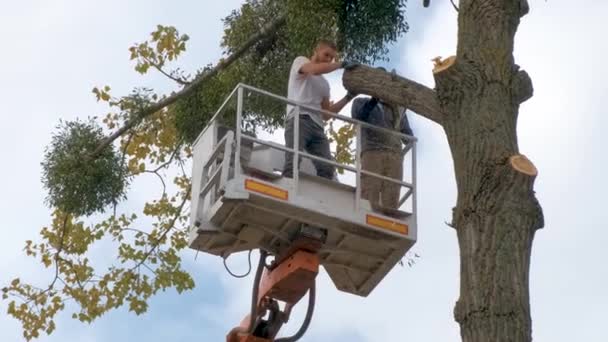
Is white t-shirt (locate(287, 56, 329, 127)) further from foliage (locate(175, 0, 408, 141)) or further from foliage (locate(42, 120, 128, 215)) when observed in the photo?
foliage (locate(42, 120, 128, 215))

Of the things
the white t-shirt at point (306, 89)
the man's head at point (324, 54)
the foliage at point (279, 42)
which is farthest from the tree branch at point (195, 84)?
the white t-shirt at point (306, 89)

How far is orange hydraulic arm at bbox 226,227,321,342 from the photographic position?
9.64 metres

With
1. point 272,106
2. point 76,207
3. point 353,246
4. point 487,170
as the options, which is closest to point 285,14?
point 272,106

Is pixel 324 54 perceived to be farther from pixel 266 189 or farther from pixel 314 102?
pixel 266 189

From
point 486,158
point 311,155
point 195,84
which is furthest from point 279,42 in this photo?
point 486,158

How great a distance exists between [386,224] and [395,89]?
3.03 ft

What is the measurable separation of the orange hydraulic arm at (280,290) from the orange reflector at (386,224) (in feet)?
1.20

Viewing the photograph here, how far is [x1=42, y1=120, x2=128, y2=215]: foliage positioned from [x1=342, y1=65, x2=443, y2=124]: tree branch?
16.1 feet

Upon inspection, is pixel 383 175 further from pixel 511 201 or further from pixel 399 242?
pixel 511 201

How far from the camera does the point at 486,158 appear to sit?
8484 mm

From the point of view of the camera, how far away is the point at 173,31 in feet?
46.2

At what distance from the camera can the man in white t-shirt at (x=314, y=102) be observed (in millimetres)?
9773

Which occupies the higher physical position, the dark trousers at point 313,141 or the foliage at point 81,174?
the foliage at point 81,174

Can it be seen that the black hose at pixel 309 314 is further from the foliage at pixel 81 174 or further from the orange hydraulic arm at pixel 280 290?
the foliage at pixel 81 174
